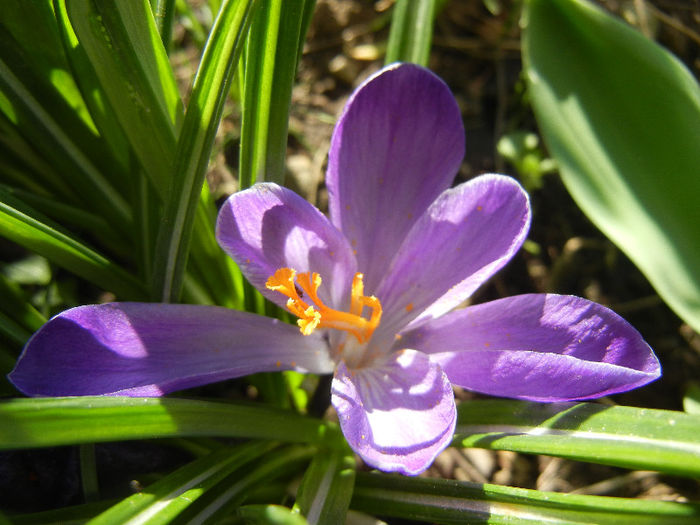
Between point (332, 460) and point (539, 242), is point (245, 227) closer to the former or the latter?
point (332, 460)

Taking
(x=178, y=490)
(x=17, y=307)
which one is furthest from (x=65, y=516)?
(x=17, y=307)

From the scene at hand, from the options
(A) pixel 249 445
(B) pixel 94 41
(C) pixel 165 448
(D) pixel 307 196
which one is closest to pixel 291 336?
(A) pixel 249 445

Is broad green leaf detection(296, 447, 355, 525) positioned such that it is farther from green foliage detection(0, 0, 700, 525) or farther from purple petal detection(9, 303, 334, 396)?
purple petal detection(9, 303, 334, 396)

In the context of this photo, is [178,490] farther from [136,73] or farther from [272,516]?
[136,73]

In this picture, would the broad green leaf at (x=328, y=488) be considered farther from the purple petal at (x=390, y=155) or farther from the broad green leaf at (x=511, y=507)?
the purple petal at (x=390, y=155)

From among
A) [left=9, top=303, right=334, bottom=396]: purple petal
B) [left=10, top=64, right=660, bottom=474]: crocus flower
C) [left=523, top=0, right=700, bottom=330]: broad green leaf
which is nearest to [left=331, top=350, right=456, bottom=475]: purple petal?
[left=10, top=64, right=660, bottom=474]: crocus flower

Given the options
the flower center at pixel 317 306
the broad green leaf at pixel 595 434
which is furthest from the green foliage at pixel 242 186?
the flower center at pixel 317 306

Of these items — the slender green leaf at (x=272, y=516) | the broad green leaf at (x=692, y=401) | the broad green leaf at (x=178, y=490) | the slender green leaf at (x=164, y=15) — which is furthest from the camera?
the broad green leaf at (x=692, y=401)
